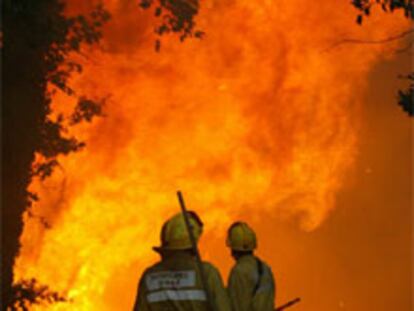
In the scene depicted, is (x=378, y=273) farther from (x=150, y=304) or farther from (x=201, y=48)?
(x=150, y=304)

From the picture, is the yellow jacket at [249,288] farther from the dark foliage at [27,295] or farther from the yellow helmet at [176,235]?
the dark foliage at [27,295]

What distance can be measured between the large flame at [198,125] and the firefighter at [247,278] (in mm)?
9211

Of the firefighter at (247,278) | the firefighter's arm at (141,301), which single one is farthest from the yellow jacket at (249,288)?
the firefighter's arm at (141,301)

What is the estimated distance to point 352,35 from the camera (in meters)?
26.6

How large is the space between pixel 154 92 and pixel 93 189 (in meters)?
2.74

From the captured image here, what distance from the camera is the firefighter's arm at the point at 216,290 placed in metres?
9.71

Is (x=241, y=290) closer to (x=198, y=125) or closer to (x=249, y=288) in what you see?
(x=249, y=288)

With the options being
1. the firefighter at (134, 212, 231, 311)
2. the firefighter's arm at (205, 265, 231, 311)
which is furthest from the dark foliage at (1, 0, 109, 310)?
the firefighter's arm at (205, 265, 231, 311)

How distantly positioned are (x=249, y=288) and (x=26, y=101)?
24.1 feet

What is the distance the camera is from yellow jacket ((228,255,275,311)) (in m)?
12.2

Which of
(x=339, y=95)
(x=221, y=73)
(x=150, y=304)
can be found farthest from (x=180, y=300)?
(x=339, y=95)

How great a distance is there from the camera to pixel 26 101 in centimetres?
1811

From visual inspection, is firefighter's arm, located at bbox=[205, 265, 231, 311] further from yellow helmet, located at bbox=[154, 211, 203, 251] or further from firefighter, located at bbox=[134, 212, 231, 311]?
yellow helmet, located at bbox=[154, 211, 203, 251]

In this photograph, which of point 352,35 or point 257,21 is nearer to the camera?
point 257,21
